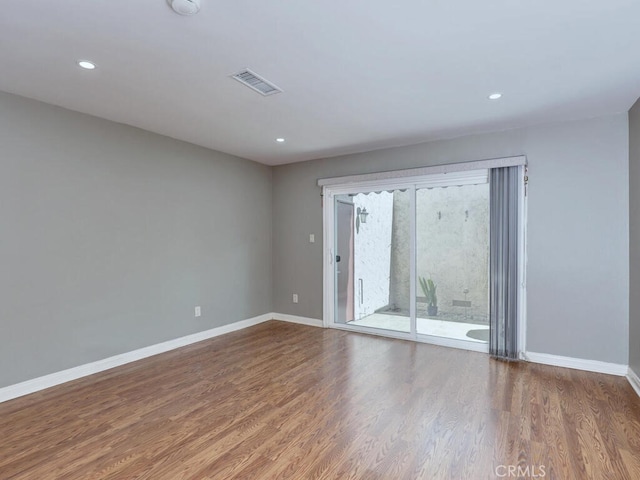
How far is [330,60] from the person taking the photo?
7.27 feet

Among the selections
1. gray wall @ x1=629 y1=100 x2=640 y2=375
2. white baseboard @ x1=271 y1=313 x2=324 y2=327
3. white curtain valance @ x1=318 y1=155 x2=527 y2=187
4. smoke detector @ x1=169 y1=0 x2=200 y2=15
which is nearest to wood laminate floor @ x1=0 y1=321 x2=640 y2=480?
gray wall @ x1=629 y1=100 x2=640 y2=375

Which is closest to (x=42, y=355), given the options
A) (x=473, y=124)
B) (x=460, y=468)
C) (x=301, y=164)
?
(x=460, y=468)

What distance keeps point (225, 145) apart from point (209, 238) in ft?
4.04

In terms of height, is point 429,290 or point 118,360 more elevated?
point 429,290

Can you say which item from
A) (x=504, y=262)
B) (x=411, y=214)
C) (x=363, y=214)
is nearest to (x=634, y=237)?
(x=504, y=262)

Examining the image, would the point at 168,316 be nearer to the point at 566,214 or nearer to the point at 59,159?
the point at 59,159

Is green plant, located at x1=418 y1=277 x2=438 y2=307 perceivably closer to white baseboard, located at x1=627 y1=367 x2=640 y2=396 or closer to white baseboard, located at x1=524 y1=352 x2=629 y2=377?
white baseboard, located at x1=524 y1=352 x2=629 y2=377

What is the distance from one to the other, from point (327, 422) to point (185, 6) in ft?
8.70

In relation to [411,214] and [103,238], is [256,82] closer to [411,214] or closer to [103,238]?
[103,238]

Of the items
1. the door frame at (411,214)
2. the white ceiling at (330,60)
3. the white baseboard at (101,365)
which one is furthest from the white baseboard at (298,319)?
the white ceiling at (330,60)

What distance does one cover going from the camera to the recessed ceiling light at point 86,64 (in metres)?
2.22

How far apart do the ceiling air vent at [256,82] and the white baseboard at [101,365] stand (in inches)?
117

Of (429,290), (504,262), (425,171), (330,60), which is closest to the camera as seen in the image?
(330,60)

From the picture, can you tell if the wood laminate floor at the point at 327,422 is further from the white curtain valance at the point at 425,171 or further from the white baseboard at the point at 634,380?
the white curtain valance at the point at 425,171
